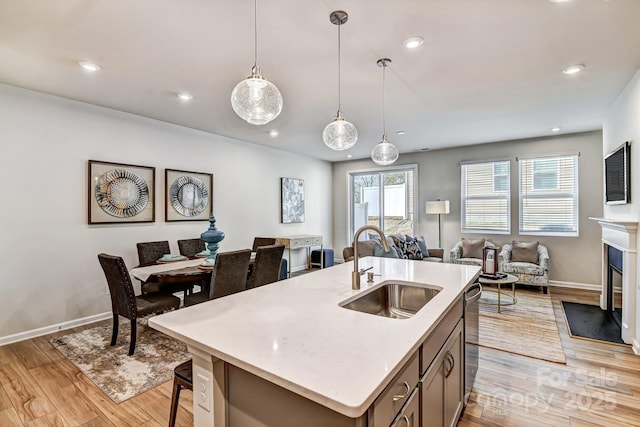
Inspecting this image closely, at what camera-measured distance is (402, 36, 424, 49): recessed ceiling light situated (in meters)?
2.38

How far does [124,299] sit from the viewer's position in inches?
116

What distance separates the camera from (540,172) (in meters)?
5.70

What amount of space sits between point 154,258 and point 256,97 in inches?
121

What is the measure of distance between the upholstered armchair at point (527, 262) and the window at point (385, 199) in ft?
6.69

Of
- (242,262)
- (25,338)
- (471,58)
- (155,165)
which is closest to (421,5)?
(471,58)

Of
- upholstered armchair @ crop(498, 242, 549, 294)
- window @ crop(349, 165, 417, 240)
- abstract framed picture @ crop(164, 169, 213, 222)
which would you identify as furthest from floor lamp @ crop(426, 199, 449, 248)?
abstract framed picture @ crop(164, 169, 213, 222)

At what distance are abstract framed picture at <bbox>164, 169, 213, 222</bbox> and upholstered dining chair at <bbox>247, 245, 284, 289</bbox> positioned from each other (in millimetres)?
2071

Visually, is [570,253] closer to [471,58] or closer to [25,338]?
[471,58]

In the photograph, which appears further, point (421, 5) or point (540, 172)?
point (540, 172)

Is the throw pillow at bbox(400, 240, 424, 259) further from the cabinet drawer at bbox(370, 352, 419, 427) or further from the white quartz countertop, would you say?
the cabinet drawer at bbox(370, 352, 419, 427)

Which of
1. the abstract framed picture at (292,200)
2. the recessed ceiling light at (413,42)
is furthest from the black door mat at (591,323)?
the abstract framed picture at (292,200)

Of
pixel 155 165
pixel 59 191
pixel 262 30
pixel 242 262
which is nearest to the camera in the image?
pixel 262 30

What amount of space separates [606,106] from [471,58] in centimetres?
265

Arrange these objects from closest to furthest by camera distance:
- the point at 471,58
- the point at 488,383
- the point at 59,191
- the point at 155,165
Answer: the point at 488,383 → the point at 471,58 → the point at 59,191 → the point at 155,165
